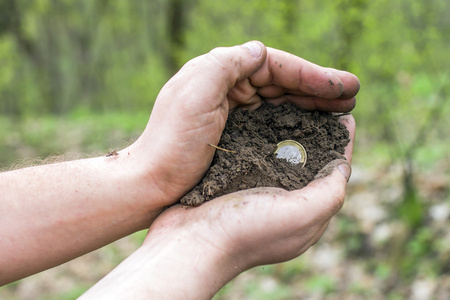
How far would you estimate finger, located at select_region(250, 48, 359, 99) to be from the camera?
2244 millimetres

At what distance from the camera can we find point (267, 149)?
2369mm

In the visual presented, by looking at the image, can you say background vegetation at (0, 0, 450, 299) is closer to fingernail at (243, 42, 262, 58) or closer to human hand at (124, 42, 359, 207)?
human hand at (124, 42, 359, 207)

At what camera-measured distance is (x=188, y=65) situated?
221 centimetres

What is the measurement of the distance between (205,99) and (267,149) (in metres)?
0.56

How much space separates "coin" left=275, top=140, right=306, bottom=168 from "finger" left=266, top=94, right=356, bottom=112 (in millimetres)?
277

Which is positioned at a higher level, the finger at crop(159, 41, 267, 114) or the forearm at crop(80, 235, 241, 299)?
the finger at crop(159, 41, 267, 114)

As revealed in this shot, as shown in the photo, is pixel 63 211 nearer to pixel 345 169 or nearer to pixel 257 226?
pixel 257 226

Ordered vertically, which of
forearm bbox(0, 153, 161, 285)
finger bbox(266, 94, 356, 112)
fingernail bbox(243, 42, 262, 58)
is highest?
fingernail bbox(243, 42, 262, 58)

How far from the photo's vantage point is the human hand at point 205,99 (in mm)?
2078

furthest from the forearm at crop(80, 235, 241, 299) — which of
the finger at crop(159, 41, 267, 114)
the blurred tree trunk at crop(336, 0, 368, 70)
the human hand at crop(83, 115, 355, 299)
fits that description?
the blurred tree trunk at crop(336, 0, 368, 70)

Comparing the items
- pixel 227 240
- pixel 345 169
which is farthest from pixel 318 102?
pixel 227 240

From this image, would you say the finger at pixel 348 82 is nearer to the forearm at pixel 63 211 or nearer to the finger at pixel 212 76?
the finger at pixel 212 76

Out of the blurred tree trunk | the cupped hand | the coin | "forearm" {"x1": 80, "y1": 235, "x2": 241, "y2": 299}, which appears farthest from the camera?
the blurred tree trunk

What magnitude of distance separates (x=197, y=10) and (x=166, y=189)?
1267cm
